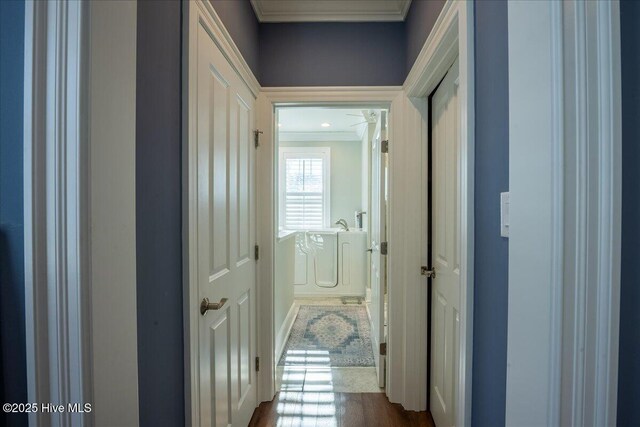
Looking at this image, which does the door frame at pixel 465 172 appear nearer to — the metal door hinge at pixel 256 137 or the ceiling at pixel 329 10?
the ceiling at pixel 329 10

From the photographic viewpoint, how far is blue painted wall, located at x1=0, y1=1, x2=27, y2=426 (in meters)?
0.51

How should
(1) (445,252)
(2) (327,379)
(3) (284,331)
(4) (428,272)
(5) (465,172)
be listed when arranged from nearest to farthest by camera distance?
1. (5) (465,172)
2. (1) (445,252)
3. (4) (428,272)
4. (2) (327,379)
5. (3) (284,331)

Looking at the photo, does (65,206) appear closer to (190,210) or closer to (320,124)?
(190,210)

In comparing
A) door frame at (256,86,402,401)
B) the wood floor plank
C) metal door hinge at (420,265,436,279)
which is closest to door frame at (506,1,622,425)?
metal door hinge at (420,265,436,279)

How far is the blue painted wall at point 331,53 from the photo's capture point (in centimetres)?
182

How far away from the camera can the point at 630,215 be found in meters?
0.47

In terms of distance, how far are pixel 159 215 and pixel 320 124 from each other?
3.67 m

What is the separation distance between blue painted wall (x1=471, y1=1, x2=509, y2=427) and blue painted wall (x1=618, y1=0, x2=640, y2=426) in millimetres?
250

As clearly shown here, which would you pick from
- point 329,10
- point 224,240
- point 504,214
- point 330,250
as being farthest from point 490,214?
point 330,250

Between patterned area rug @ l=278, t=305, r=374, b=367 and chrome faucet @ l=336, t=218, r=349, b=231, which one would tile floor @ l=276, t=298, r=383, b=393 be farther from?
chrome faucet @ l=336, t=218, r=349, b=231

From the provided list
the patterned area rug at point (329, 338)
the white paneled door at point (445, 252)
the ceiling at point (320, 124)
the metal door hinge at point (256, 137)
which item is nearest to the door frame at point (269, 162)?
the metal door hinge at point (256, 137)

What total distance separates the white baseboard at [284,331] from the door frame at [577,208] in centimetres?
205

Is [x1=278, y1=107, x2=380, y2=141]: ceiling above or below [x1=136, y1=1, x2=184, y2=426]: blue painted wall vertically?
above

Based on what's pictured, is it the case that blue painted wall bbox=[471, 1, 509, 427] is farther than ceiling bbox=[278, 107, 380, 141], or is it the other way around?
ceiling bbox=[278, 107, 380, 141]
